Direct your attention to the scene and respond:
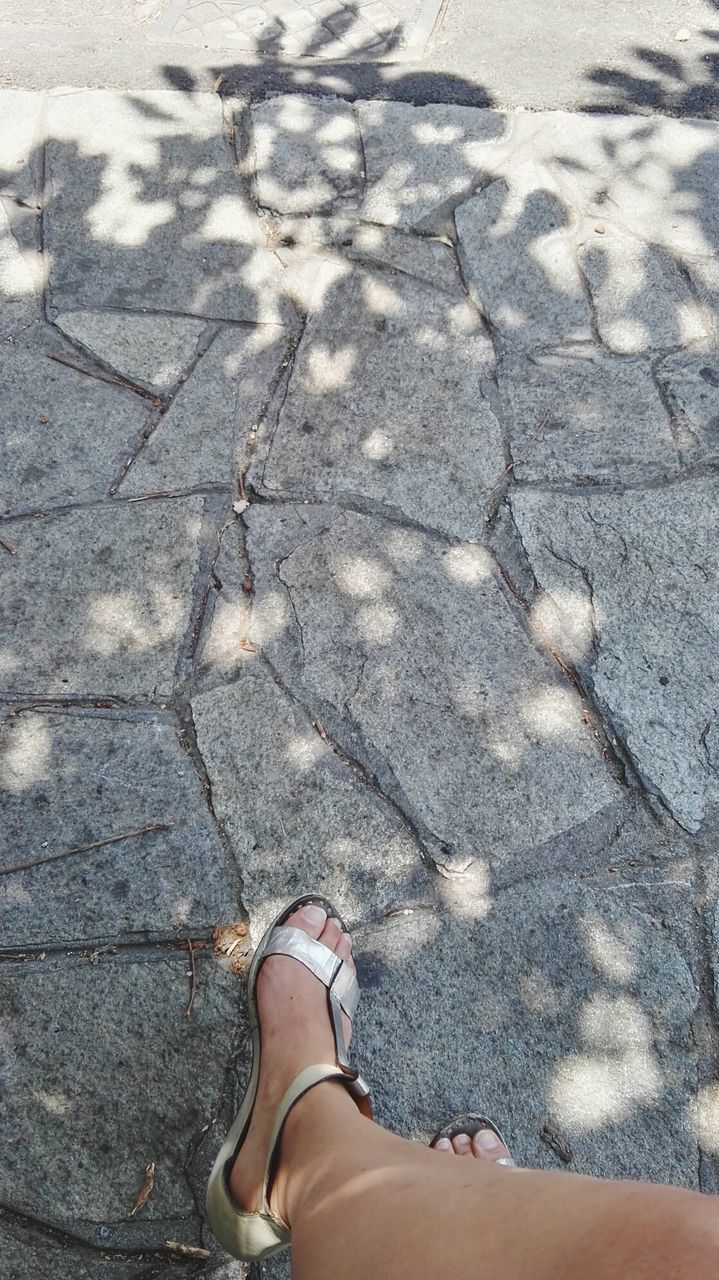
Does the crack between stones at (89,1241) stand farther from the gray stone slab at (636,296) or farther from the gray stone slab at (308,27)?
the gray stone slab at (308,27)

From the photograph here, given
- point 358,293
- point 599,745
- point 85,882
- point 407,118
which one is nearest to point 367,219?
point 358,293

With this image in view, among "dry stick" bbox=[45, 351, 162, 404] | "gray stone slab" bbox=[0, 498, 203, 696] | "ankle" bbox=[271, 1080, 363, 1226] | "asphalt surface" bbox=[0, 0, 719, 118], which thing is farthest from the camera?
"asphalt surface" bbox=[0, 0, 719, 118]

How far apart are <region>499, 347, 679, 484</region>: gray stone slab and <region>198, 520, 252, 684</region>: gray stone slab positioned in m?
0.80

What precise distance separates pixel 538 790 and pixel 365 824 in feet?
1.32

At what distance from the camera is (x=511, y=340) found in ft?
9.67

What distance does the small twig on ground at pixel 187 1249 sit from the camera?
1.80 metres

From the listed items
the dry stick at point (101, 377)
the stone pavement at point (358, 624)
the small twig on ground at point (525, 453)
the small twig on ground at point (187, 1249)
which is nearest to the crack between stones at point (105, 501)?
the stone pavement at point (358, 624)

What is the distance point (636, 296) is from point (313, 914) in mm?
2103

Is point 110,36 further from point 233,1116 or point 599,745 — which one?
point 233,1116

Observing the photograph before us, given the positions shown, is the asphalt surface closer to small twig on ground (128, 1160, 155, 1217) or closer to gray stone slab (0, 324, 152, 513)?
gray stone slab (0, 324, 152, 513)

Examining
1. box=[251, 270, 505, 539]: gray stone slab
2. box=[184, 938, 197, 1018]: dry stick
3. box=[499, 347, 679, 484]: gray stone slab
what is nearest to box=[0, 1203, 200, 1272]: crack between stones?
box=[184, 938, 197, 1018]: dry stick

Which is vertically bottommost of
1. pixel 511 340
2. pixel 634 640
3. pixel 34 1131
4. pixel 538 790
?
pixel 34 1131

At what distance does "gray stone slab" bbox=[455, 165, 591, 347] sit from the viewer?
297cm

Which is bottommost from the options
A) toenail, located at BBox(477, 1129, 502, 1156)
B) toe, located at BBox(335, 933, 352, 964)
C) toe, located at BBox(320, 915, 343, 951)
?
toenail, located at BBox(477, 1129, 502, 1156)
